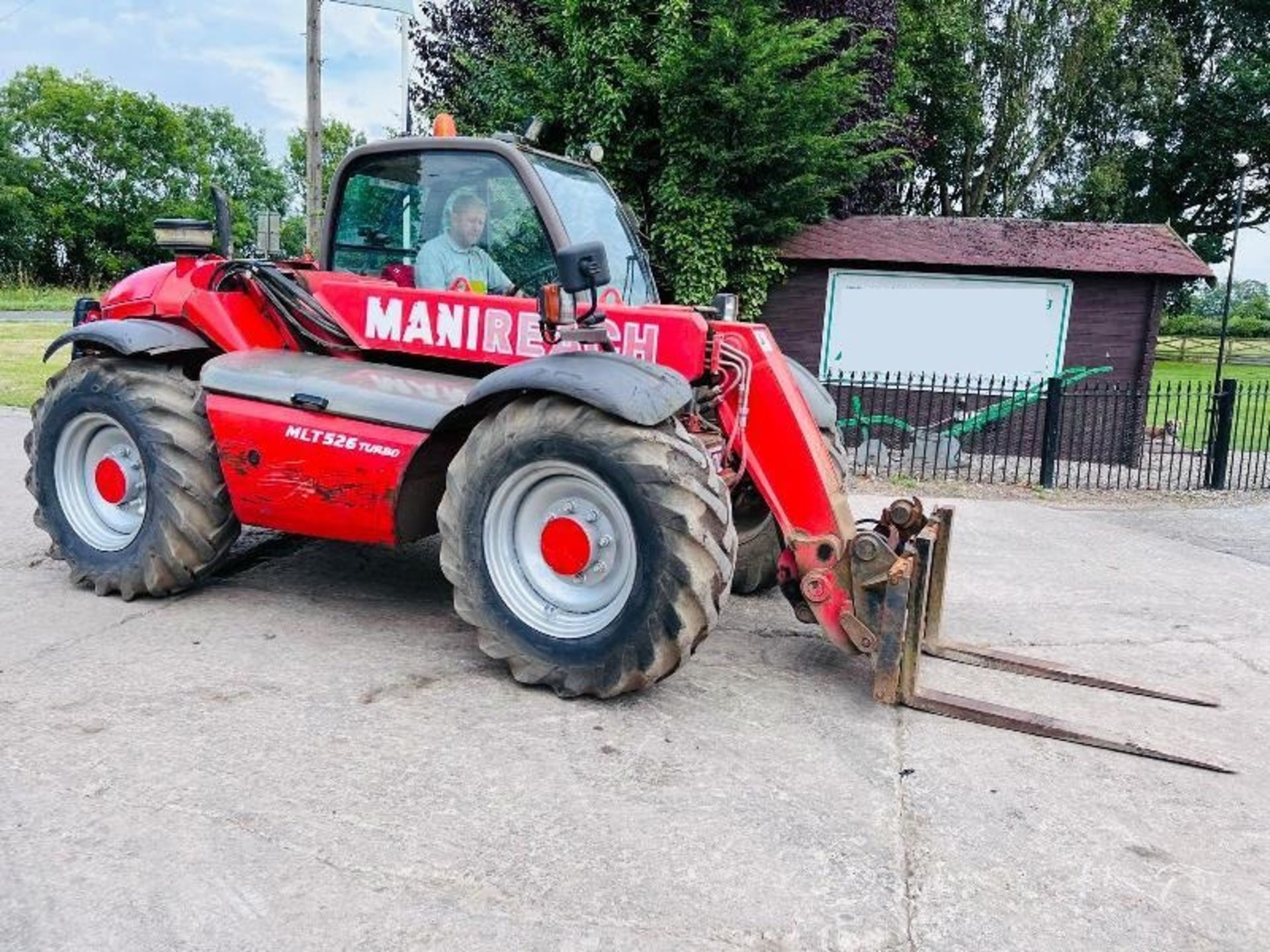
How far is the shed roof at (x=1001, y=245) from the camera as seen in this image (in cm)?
1255

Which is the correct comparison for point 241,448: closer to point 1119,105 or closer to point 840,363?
point 840,363

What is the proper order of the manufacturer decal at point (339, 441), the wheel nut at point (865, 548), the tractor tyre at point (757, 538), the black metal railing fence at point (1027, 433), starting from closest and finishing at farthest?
the wheel nut at point (865, 548), the manufacturer decal at point (339, 441), the tractor tyre at point (757, 538), the black metal railing fence at point (1027, 433)

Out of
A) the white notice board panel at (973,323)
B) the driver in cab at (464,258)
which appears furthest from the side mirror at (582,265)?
the white notice board panel at (973,323)

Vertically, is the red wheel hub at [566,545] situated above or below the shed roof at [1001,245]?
below

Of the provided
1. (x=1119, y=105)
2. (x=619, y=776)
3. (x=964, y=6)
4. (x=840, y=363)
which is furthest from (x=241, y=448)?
(x=1119, y=105)

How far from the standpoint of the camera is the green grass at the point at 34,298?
113 feet

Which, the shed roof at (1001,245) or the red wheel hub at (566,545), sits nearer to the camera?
the red wheel hub at (566,545)

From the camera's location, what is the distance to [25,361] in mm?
16984

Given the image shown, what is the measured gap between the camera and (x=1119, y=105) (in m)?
26.8

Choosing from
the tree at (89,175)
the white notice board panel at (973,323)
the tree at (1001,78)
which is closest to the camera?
the white notice board panel at (973,323)

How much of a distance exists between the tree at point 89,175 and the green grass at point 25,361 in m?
28.5

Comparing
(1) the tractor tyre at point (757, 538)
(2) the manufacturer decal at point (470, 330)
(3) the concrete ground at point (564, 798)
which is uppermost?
(2) the manufacturer decal at point (470, 330)

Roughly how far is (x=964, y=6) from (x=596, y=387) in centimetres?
2187

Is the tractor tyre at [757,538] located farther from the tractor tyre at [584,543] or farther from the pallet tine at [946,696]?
the tractor tyre at [584,543]
